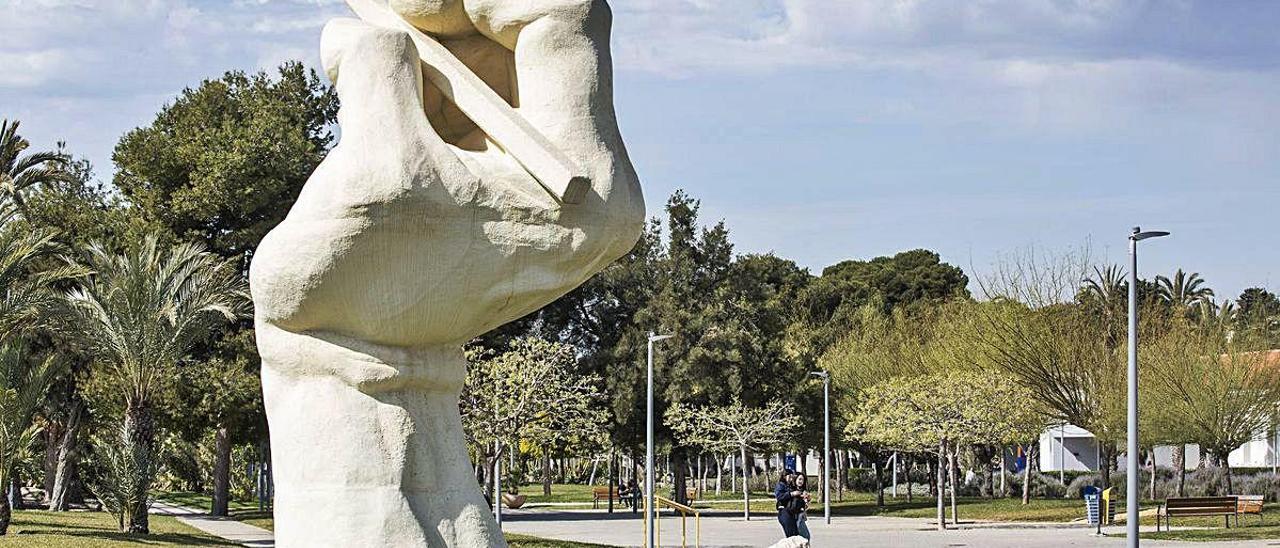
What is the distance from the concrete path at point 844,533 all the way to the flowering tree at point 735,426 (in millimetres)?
2074

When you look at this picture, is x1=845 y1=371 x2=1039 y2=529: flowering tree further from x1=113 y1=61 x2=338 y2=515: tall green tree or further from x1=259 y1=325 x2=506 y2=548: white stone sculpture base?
x1=259 y1=325 x2=506 y2=548: white stone sculpture base

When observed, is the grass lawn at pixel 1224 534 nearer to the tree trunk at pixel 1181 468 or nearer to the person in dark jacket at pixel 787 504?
the tree trunk at pixel 1181 468

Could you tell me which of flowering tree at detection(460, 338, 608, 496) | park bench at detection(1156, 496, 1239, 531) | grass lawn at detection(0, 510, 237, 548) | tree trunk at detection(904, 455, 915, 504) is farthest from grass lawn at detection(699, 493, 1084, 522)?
grass lawn at detection(0, 510, 237, 548)

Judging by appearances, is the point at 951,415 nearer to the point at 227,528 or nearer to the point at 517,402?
the point at 517,402

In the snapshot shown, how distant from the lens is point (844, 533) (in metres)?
34.9

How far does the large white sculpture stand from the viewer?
7.27 metres

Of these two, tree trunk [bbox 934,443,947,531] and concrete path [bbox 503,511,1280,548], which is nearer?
concrete path [bbox 503,511,1280,548]

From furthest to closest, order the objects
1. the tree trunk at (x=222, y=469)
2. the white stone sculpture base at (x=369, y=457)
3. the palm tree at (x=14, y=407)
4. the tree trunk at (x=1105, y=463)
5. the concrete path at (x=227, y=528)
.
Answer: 1. the tree trunk at (x=1105, y=463)
2. the tree trunk at (x=222, y=469)
3. the concrete path at (x=227, y=528)
4. the palm tree at (x=14, y=407)
5. the white stone sculpture base at (x=369, y=457)

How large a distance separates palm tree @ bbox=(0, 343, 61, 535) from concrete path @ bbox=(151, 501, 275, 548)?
4.15m

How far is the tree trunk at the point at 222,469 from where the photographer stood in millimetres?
38125

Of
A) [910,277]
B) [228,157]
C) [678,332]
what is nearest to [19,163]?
[228,157]

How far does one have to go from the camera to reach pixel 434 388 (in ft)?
25.3

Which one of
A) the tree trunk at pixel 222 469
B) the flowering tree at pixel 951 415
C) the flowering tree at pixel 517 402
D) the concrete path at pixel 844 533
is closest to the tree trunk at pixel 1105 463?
the concrete path at pixel 844 533

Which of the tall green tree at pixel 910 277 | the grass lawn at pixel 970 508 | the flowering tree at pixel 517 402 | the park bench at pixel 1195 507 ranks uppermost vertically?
the tall green tree at pixel 910 277
